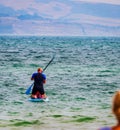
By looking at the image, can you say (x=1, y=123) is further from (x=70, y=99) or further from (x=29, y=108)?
(x=70, y=99)

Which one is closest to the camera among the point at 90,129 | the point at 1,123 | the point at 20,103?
the point at 90,129

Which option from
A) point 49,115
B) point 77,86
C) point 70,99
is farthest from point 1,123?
point 77,86

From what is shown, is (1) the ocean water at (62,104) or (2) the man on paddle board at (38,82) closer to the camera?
(1) the ocean water at (62,104)

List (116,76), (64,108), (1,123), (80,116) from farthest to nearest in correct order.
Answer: (116,76) → (64,108) → (80,116) → (1,123)

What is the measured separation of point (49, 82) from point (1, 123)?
13869mm

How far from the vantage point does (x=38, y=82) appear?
67.2 feet

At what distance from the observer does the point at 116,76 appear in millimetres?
32531

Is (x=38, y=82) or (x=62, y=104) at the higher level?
(x=38, y=82)

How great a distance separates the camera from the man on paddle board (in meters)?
20.2

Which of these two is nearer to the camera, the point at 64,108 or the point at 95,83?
the point at 64,108

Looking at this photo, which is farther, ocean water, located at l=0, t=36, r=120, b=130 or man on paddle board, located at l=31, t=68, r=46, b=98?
man on paddle board, located at l=31, t=68, r=46, b=98

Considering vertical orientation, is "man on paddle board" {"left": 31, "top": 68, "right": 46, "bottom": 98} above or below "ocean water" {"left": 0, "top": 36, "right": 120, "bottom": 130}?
above

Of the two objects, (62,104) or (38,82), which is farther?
(38,82)

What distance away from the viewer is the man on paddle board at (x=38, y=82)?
20.2 m
